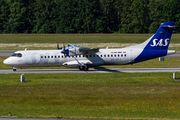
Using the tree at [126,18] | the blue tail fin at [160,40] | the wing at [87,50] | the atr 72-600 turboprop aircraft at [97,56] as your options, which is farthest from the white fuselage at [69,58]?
the tree at [126,18]

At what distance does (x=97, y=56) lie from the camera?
122 ft

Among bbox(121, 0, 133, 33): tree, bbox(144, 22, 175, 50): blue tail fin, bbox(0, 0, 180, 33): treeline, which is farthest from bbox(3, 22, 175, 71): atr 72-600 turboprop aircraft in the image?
bbox(121, 0, 133, 33): tree

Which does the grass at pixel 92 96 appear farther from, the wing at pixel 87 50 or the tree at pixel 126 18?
the tree at pixel 126 18

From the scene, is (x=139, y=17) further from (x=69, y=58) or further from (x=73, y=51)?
(x=73, y=51)

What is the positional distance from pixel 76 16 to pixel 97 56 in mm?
99805

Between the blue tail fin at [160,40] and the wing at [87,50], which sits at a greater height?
the blue tail fin at [160,40]

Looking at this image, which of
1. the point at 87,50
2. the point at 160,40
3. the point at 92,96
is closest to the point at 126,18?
the point at 160,40

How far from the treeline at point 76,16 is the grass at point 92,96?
324ft

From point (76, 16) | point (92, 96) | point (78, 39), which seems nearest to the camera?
point (92, 96)

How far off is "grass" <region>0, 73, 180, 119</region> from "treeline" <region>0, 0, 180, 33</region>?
98.9 metres

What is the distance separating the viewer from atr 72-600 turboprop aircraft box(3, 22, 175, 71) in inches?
1442

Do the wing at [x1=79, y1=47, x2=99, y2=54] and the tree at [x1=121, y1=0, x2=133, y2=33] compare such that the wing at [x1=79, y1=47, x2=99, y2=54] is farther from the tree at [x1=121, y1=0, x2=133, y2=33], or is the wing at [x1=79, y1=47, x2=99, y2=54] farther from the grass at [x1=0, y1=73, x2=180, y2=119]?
the tree at [x1=121, y1=0, x2=133, y2=33]

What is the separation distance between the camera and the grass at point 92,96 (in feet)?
58.9

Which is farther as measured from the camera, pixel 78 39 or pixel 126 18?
pixel 126 18
